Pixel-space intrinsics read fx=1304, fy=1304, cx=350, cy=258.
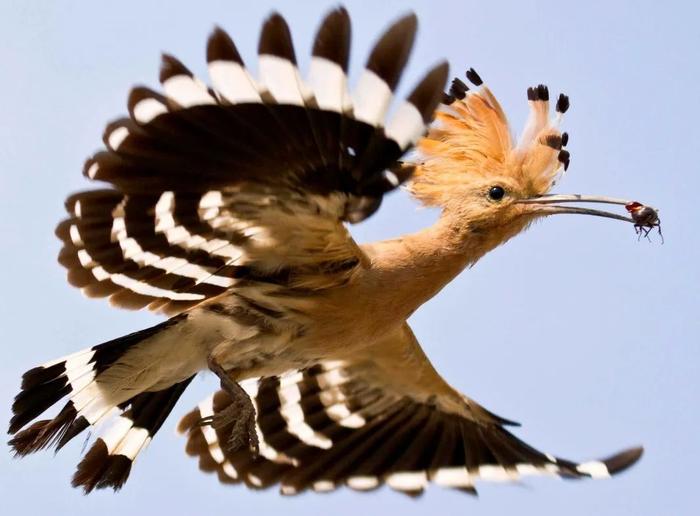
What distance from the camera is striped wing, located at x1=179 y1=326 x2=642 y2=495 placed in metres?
4.24

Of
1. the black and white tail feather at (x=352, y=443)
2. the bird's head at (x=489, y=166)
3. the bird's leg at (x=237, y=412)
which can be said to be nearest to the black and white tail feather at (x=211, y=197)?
the bird's leg at (x=237, y=412)

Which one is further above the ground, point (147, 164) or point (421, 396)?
point (147, 164)

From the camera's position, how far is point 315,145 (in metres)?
2.89

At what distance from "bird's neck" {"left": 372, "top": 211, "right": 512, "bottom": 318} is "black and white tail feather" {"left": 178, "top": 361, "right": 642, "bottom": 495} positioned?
78 centimetres

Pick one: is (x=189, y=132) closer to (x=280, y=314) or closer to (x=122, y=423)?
(x=280, y=314)

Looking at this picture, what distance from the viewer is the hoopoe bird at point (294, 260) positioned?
2.80m

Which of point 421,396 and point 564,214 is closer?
point 564,214

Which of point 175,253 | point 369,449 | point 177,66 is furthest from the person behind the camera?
point 369,449

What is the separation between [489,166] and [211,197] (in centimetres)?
100

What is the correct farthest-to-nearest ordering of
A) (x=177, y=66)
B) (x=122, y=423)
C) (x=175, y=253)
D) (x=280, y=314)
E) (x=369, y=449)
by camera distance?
(x=369, y=449) < (x=122, y=423) < (x=280, y=314) < (x=175, y=253) < (x=177, y=66)

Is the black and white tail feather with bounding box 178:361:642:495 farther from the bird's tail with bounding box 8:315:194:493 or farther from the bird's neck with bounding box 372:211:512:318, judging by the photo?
the bird's neck with bounding box 372:211:512:318

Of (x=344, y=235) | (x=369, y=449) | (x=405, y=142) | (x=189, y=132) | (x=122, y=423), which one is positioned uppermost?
(x=189, y=132)

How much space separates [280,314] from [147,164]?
28.6 inches

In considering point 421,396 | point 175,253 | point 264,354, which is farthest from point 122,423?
point 421,396
